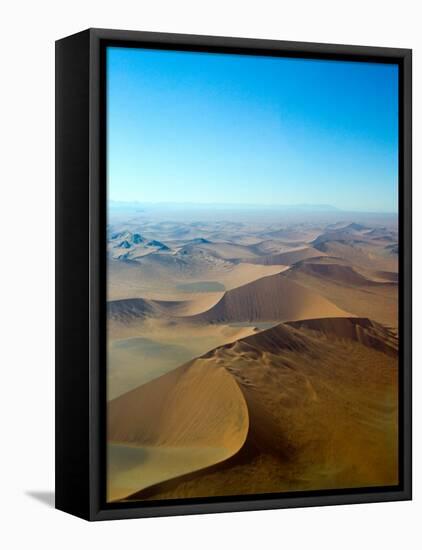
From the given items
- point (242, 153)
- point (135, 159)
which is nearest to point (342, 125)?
point (242, 153)

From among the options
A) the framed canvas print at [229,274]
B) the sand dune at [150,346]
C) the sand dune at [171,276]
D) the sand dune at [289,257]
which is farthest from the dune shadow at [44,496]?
the sand dune at [289,257]

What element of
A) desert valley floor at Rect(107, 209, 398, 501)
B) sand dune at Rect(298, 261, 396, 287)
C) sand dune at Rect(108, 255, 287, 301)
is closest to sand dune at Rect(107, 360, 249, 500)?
desert valley floor at Rect(107, 209, 398, 501)

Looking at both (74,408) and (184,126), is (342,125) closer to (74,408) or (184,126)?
(184,126)

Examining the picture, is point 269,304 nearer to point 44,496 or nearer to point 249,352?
point 249,352

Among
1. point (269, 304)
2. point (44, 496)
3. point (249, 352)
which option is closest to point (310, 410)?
point (249, 352)

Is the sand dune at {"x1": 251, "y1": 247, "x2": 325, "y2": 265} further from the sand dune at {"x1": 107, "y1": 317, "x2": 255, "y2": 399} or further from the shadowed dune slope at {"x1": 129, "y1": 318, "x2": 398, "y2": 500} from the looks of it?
the sand dune at {"x1": 107, "y1": 317, "x2": 255, "y2": 399}

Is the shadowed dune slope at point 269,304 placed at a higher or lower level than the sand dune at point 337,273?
lower

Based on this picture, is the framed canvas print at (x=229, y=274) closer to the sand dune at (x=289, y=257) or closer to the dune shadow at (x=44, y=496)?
the sand dune at (x=289, y=257)
